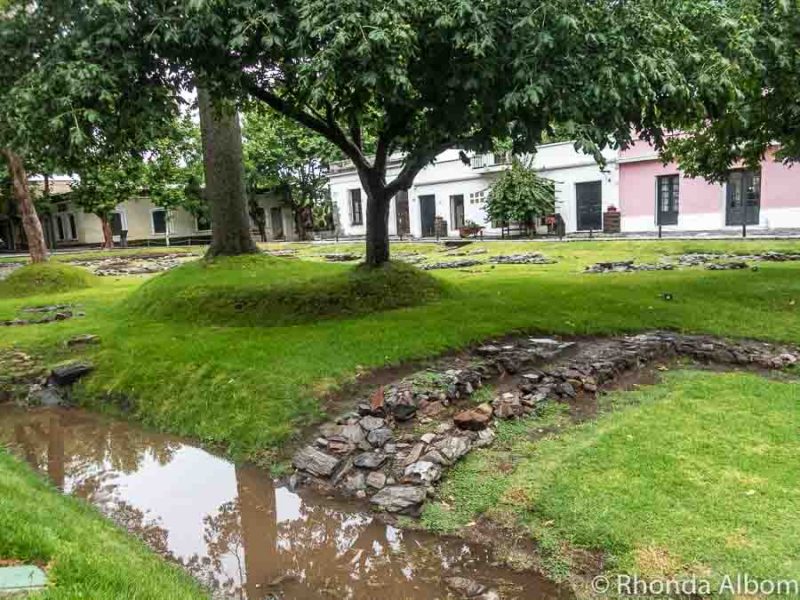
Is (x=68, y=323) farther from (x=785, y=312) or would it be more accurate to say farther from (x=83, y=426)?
(x=785, y=312)

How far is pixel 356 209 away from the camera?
37.8 meters

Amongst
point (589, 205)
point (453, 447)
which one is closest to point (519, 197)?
point (589, 205)

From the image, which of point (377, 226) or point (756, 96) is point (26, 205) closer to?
point (377, 226)

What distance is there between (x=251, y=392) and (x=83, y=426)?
88.6 inches

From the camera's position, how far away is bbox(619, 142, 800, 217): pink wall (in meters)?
23.0

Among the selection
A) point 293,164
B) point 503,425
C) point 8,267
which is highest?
point 293,164

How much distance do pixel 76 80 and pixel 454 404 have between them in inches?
196

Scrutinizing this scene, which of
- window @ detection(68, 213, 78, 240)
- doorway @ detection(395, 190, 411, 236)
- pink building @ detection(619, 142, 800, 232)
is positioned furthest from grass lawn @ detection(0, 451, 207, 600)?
window @ detection(68, 213, 78, 240)

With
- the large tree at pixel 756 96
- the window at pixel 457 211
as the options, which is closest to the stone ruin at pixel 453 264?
the large tree at pixel 756 96

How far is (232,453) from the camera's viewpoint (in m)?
6.41

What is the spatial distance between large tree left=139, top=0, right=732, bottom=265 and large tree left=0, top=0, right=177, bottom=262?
0.48 meters

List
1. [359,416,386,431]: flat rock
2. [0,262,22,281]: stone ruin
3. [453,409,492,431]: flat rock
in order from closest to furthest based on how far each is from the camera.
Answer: [453,409,492,431]: flat rock < [359,416,386,431]: flat rock < [0,262,22,281]: stone ruin

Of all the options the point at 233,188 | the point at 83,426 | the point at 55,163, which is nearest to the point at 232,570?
the point at 83,426

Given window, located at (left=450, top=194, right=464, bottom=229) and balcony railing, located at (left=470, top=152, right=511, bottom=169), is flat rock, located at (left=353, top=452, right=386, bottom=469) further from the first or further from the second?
window, located at (left=450, top=194, right=464, bottom=229)
